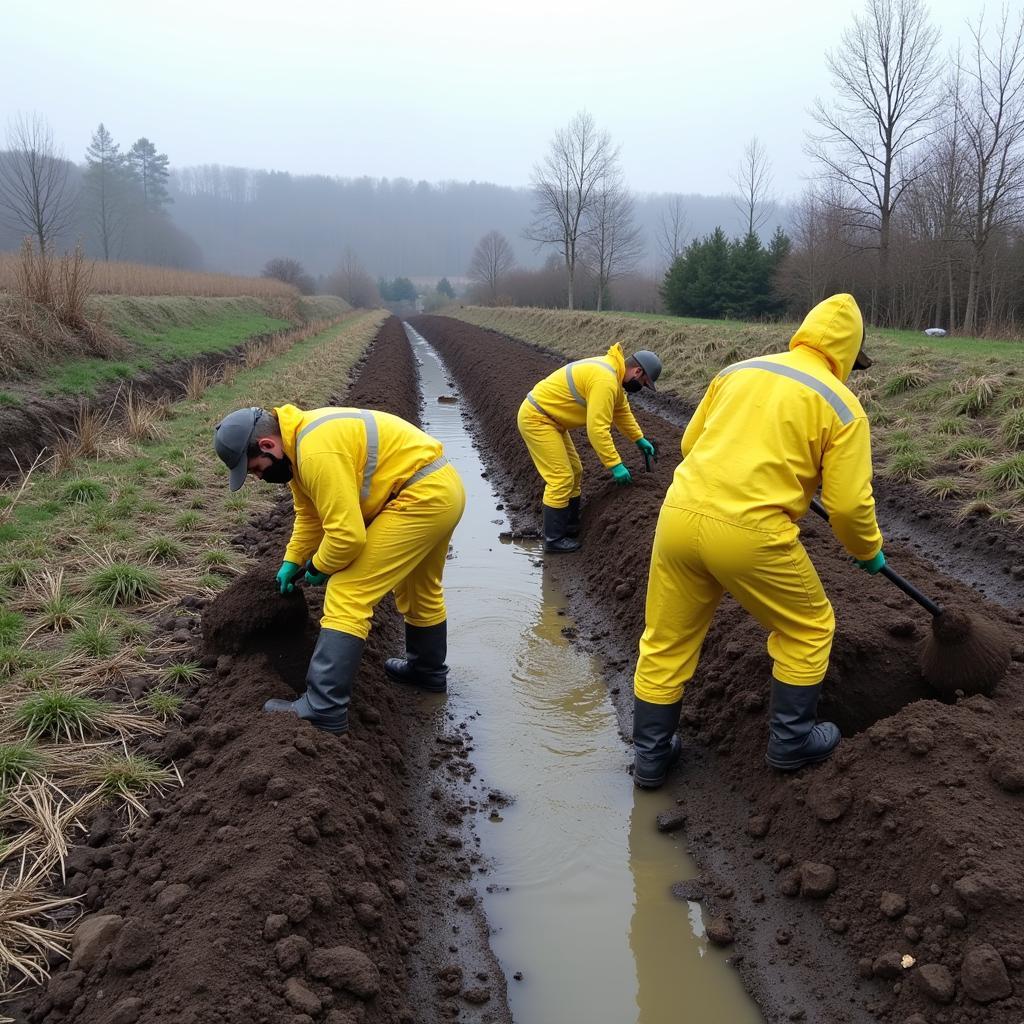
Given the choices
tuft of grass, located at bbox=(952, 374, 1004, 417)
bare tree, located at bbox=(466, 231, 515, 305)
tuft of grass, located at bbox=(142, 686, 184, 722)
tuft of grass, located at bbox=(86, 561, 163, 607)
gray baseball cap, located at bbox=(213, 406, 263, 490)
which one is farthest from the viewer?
bare tree, located at bbox=(466, 231, 515, 305)

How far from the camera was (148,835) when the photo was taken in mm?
3377

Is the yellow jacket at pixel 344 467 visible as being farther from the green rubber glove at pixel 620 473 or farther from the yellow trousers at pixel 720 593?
the green rubber glove at pixel 620 473

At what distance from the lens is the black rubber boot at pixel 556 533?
316 inches

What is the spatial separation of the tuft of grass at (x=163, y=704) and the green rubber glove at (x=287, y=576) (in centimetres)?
80

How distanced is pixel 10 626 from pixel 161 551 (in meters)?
1.56

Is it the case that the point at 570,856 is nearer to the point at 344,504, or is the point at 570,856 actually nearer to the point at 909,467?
the point at 344,504

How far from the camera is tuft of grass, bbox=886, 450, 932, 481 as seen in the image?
26.5 feet

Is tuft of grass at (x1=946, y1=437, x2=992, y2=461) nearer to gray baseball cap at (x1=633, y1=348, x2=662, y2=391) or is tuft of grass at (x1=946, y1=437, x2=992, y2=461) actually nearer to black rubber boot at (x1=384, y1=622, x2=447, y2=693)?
gray baseball cap at (x1=633, y1=348, x2=662, y2=391)

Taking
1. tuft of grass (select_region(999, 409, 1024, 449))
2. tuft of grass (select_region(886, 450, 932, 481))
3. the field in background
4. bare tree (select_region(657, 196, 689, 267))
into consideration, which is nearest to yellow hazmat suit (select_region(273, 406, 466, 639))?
the field in background

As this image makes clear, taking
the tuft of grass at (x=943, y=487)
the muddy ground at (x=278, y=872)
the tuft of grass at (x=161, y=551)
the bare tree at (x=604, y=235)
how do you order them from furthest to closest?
the bare tree at (x=604, y=235) → the tuft of grass at (x=943, y=487) → the tuft of grass at (x=161, y=551) → the muddy ground at (x=278, y=872)

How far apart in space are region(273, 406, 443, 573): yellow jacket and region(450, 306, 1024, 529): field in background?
521 cm

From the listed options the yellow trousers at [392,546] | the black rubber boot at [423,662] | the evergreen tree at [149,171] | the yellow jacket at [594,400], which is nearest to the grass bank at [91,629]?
the yellow trousers at [392,546]

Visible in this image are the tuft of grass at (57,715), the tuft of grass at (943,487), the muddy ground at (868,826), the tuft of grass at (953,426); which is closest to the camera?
the muddy ground at (868,826)

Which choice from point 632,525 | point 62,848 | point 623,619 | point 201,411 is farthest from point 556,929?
point 201,411
